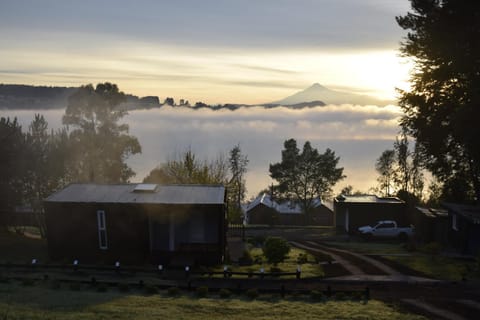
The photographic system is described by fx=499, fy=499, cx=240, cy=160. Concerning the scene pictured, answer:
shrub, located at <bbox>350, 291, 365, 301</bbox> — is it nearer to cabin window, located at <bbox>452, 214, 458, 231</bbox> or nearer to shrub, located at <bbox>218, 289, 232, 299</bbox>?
shrub, located at <bbox>218, 289, 232, 299</bbox>

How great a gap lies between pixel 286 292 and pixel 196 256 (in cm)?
852

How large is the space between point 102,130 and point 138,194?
89.6 ft

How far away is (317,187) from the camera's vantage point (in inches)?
2891

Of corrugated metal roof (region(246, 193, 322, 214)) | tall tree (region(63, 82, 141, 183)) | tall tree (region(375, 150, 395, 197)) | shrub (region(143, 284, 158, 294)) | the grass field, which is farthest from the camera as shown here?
tall tree (region(375, 150, 395, 197))

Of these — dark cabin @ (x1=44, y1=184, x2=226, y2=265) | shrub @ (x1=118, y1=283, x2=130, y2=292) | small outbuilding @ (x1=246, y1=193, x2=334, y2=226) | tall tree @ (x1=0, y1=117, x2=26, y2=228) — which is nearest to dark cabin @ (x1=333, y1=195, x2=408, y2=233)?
dark cabin @ (x1=44, y1=184, x2=226, y2=265)

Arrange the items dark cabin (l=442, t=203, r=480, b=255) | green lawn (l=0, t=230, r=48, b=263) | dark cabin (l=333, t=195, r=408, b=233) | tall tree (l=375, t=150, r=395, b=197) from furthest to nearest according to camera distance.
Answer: tall tree (l=375, t=150, r=395, b=197) < dark cabin (l=333, t=195, r=408, b=233) < dark cabin (l=442, t=203, r=480, b=255) < green lawn (l=0, t=230, r=48, b=263)

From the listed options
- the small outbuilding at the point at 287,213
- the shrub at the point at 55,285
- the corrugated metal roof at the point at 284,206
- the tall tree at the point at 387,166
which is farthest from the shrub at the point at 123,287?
the tall tree at the point at 387,166

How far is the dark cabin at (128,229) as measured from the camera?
2839cm

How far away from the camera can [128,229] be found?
28.5 metres

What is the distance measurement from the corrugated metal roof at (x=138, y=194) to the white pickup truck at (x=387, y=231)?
58.6 feet

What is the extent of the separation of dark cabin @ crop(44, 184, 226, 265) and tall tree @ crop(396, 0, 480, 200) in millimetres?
17566

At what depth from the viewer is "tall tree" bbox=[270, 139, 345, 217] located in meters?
71.9

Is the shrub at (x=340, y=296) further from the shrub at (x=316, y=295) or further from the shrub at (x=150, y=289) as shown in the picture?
the shrub at (x=150, y=289)

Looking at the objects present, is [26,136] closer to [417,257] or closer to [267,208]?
[417,257]
